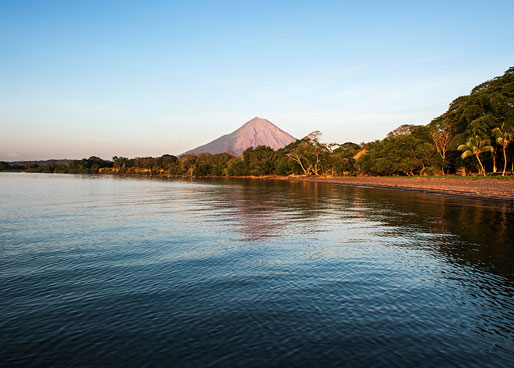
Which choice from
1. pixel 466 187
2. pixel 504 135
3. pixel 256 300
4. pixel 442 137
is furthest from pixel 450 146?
pixel 256 300

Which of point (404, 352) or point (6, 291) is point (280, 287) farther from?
point (6, 291)

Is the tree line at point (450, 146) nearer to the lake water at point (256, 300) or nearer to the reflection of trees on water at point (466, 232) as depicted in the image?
the reflection of trees on water at point (466, 232)

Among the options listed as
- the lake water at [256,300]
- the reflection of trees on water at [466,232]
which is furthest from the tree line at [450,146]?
the lake water at [256,300]

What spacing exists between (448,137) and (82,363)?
306 ft

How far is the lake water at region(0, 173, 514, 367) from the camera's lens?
20.8 feet

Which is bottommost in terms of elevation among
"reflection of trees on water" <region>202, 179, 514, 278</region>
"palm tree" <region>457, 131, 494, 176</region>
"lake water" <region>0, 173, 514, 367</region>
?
"reflection of trees on water" <region>202, 179, 514, 278</region>

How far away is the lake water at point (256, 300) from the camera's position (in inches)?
249

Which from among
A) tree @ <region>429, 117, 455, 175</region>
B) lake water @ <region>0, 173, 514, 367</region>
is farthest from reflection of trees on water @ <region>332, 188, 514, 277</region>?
tree @ <region>429, 117, 455, 175</region>

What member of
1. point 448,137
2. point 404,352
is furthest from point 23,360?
point 448,137

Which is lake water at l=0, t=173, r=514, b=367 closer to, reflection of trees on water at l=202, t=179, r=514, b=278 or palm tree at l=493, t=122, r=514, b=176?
reflection of trees on water at l=202, t=179, r=514, b=278

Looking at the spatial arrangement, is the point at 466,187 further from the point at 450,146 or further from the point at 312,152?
the point at 312,152

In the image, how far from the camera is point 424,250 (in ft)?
48.0

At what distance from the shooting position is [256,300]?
8.84 m

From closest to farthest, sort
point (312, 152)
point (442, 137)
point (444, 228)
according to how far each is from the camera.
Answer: point (444, 228), point (442, 137), point (312, 152)
